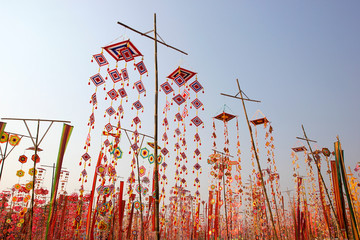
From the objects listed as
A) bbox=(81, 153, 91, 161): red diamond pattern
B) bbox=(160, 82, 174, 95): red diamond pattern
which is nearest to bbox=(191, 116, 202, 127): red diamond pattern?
bbox=(160, 82, 174, 95): red diamond pattern

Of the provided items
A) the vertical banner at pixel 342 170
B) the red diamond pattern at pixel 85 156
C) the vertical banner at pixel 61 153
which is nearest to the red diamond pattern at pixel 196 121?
the red diamond pattern at pixel 85 156

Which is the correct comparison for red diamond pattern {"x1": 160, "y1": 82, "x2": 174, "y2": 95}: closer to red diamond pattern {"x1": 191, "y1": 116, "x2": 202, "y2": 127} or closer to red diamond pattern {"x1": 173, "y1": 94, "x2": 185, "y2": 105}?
red diamond pattern {"x1": 173, "y1": 94, "x2": 185, "y2": 105}

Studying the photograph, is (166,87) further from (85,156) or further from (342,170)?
(342,170)

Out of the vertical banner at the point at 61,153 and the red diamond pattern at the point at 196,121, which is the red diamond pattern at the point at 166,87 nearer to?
the red diamond pattern at the point at 196,121

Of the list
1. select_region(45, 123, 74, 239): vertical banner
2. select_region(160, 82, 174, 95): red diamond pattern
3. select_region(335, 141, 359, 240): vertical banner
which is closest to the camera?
select_region(335, 141, 359, 240): vertical banner

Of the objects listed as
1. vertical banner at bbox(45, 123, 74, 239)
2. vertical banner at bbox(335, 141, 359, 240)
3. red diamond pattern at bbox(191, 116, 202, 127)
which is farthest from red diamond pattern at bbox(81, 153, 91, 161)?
vertical banner at bbox(335, 141, 359, 240)

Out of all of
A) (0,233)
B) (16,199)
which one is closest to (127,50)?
(16,199)

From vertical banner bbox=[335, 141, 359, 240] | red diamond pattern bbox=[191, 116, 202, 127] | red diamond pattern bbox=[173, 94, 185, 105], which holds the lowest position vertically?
vertical banner bbox=[335, 141, 359, 240]

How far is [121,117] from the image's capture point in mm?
9766

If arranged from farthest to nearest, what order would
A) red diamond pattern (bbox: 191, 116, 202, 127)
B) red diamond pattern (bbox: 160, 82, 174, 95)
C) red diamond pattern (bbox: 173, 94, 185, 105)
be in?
red diamond pattern (bbox: 191, 116, 202, 127)
red diamond pattern (bbox: 173, 94, 185, 105)
red diamond pattern (bbox: 160, 82, 174, 95)

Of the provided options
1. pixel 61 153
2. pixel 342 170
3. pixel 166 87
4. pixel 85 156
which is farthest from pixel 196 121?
pixel 342 170

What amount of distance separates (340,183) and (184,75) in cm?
703

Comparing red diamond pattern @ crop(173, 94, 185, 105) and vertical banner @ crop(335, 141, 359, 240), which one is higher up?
red diamond pattern @ crop(173, 94, 185, 105)

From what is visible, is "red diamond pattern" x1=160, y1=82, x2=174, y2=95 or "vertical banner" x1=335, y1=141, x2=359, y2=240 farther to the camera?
"red diamond pattern" x1=160, y1=82, x2=174, y2=95
